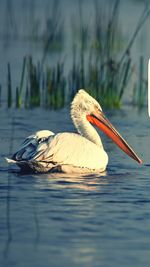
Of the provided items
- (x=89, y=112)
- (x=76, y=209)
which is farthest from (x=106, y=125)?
(x=76, y=209)

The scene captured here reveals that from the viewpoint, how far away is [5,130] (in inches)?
503

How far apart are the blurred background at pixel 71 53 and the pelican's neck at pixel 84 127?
5.84 ft

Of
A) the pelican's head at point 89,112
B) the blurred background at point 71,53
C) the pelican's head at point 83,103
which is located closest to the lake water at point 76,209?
the pelican's head at point 89,112

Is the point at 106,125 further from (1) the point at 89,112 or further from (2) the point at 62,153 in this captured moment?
(2) the point at 62,153

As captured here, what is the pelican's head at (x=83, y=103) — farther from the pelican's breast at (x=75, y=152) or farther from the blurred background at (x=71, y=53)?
the blurred background at (x=71, y=53)

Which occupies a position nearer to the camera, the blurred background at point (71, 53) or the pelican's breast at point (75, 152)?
the pelican's breast at point (75, 152)

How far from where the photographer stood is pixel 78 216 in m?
8.29

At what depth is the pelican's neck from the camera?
37.0 ft

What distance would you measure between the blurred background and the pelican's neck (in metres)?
1.78

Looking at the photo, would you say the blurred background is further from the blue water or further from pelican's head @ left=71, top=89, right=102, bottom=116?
the blue water

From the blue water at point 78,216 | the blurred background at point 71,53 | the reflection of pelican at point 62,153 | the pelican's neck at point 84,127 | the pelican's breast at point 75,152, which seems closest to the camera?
the blue water at point 78,216

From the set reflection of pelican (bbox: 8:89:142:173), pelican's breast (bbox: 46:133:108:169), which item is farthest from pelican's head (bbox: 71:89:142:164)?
pelican's breast (bbox: 46:133:108:169)

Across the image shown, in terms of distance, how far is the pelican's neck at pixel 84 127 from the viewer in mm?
11273

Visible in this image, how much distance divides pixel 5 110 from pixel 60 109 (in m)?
0.65
